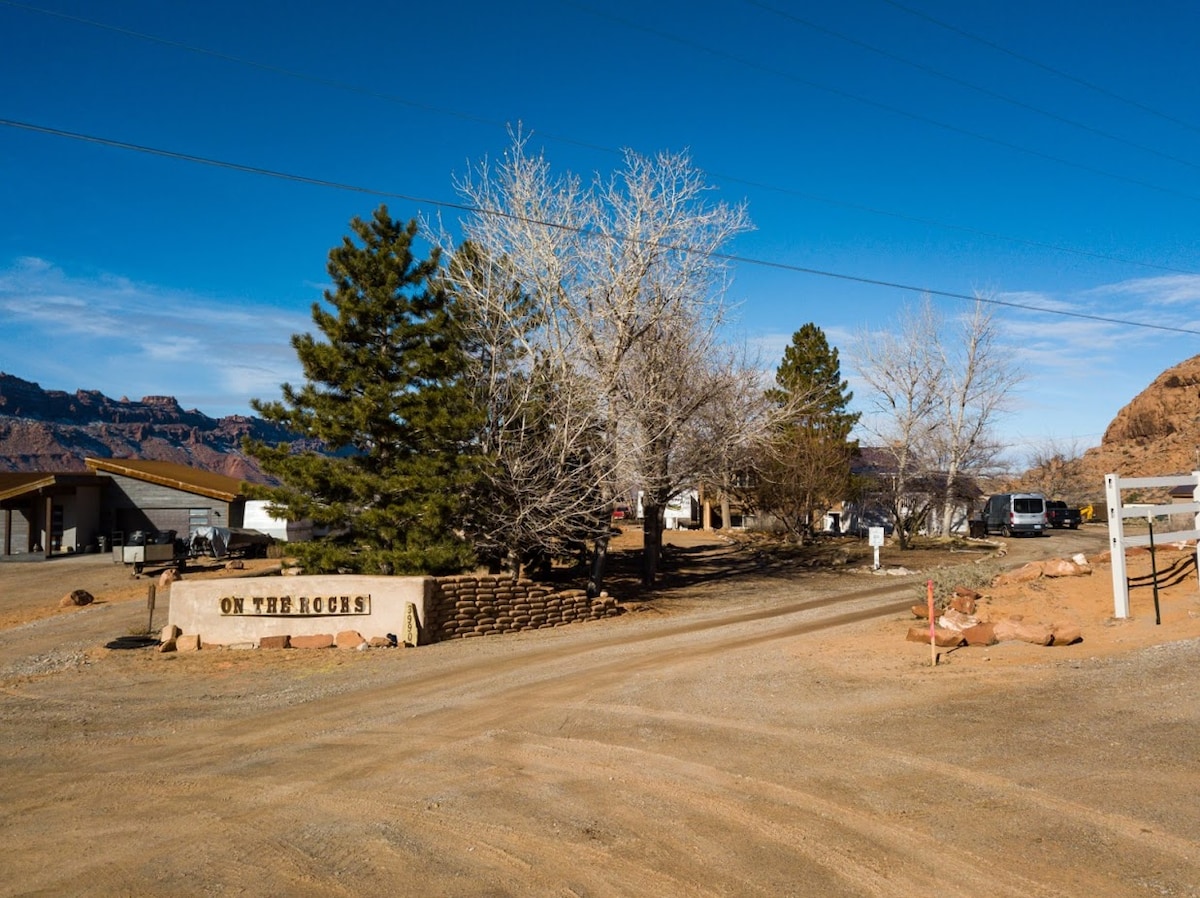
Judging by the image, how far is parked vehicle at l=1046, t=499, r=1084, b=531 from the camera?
51.6 metres

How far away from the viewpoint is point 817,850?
6160 millimetres

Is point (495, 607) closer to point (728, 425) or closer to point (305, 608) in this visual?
point (305, 608)

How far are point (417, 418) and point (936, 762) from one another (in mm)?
14009

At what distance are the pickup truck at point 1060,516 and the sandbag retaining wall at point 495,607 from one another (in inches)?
1550

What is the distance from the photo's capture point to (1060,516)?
51594 millimetres

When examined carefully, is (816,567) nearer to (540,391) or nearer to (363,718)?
(540,391)

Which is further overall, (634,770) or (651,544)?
(651,544)

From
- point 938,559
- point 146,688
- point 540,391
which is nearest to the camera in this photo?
point 146,688

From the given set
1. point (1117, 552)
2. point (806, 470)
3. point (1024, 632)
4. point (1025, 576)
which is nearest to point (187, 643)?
point (1024, 632)

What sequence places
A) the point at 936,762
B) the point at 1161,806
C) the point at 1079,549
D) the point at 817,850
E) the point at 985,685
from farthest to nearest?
1. the point at 1079,549
2. the point at 985,685
3. the point at 936,762
4. the point at 1161,806
5. the point at 817,850

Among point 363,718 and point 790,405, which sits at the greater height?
point 790,405

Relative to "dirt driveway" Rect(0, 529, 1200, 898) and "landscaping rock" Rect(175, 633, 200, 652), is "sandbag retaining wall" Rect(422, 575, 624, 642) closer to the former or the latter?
"dirt driveway" Rect(0, 529, 1200, 898)

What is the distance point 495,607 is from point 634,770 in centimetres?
1099

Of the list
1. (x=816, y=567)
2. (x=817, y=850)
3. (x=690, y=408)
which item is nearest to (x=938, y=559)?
(x=816, y=567)
